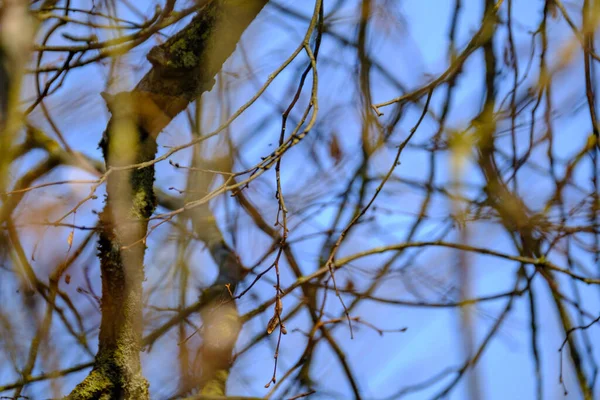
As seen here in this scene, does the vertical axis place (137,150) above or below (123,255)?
above

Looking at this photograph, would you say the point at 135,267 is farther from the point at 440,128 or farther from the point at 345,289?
the point at 440,128

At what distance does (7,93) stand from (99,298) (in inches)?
26.3

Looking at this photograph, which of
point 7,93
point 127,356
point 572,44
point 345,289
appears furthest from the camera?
point 345,289

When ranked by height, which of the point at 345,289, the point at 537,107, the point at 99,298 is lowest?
the point at 99,298

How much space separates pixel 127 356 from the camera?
1.12m

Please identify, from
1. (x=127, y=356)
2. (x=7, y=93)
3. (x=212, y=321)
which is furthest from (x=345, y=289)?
(x=7, y=93)

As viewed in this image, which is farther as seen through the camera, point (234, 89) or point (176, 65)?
point (234, 89)

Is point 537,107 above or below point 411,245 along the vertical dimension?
above

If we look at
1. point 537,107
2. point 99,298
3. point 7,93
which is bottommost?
point 7,93

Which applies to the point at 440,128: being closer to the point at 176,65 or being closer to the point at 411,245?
the point at 411,245

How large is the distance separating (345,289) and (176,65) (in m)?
0.82

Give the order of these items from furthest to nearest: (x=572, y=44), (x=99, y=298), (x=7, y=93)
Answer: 1. (x=572, y=44)
2. (x=99, y=298)
3. (x=7, y=93)

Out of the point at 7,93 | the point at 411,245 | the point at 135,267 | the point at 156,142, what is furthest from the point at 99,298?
the point at 411,245

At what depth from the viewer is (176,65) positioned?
1.24 metres
